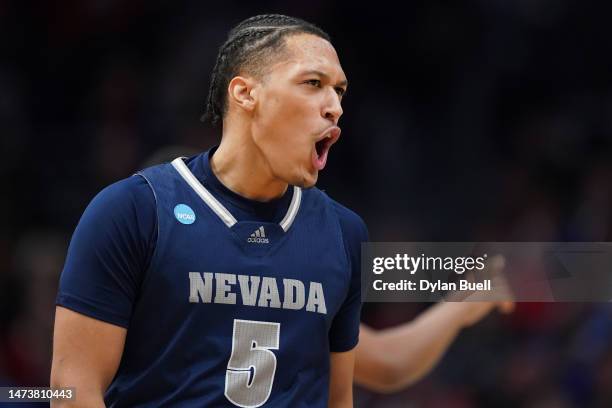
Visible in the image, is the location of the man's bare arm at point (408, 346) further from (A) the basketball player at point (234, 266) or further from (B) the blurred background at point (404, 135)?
(B) the blurred background at point (404, 135)

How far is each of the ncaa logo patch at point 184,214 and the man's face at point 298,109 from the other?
0.28 m

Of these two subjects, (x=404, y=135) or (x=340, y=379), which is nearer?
(x=340, y=379)

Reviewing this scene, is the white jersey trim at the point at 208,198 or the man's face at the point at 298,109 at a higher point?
the man's face at the point at 298,109

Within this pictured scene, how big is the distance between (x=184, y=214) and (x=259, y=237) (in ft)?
0.78

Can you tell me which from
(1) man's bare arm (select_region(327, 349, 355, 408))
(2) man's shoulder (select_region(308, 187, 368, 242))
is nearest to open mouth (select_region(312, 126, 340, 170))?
(2) man's shoulder (select_region(308, 187, 368, 242))

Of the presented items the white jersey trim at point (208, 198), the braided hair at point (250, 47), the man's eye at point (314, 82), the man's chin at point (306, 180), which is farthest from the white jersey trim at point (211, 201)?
the man's eye at point (314, 82)

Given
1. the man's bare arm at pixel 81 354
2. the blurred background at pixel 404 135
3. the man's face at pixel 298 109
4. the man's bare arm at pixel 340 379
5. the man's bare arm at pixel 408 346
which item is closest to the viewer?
the man's bare arm at pixel 81 354

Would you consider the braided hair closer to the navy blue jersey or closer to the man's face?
the man's face

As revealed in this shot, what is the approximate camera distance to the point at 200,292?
2.96 m

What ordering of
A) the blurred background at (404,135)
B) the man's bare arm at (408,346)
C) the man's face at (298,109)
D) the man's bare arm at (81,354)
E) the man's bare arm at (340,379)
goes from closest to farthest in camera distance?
the man's bare arm at (81,354), the man's face at (298,109), the man's bare arm at (340,379), the man's bare arm at (408,346), the blurred background at (404,135)

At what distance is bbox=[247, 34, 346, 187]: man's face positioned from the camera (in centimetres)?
310

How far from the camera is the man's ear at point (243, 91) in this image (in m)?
3.15

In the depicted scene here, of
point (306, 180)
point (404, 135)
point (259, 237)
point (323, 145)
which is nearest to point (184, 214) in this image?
point (259, 237)

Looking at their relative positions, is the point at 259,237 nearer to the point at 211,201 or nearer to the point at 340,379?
the point at 211,201
